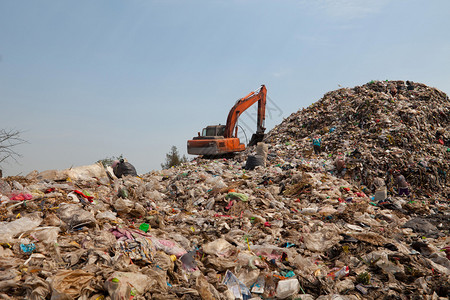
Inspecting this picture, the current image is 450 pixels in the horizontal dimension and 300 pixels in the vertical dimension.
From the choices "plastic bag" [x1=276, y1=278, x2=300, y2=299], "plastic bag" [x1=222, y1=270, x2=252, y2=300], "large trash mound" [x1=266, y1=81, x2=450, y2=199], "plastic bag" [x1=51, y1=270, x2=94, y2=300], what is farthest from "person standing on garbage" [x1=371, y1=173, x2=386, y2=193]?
"plastic bag" [x1=51, y1=270, x2=94, y2=300]

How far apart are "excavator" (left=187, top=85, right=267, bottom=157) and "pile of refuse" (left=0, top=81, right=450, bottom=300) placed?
115 inches

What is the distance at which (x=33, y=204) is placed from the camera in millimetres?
4703

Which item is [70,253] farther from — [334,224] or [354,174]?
[354,174]

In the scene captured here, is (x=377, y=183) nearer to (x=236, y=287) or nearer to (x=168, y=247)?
(x=236, y=287)

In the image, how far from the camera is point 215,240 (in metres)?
4.67

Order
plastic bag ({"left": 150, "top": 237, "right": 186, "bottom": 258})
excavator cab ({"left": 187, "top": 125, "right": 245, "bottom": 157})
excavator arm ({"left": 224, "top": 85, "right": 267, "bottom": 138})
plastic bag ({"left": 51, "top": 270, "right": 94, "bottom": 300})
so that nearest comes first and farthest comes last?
plastic bag ({"left": 51, "top": 270, "right": 94, "bottom": 300})
plastic bag ({"left": 150, "top": 237, "right": 186, "bottom": 258})
excavator cab ({"left": 187, "top": 125, "right": 245, "bottom": 157})
excavator arm ({"left": 224, "top": 85, "right": 267, "bottom": 138})

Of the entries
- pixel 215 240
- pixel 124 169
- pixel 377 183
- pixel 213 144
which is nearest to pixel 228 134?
pixel 213 144

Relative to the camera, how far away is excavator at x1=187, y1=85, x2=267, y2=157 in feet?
40.2

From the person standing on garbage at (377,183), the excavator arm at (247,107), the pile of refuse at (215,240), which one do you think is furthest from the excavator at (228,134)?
the person standing on garbage at (377,183)

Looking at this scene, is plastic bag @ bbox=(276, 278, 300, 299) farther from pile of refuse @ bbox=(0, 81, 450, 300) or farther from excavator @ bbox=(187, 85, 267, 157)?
excavator @ bbox=(187, 85, 267, 157)

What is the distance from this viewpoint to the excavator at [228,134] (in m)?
12.3

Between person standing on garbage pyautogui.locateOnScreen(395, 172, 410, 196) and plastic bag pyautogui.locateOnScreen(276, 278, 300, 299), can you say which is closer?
plastic bag pyautogui.locateOnScreen(276, 278, 300, 299)

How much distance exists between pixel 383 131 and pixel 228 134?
20.2ft

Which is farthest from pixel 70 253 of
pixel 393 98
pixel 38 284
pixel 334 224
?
pixel 393 98
